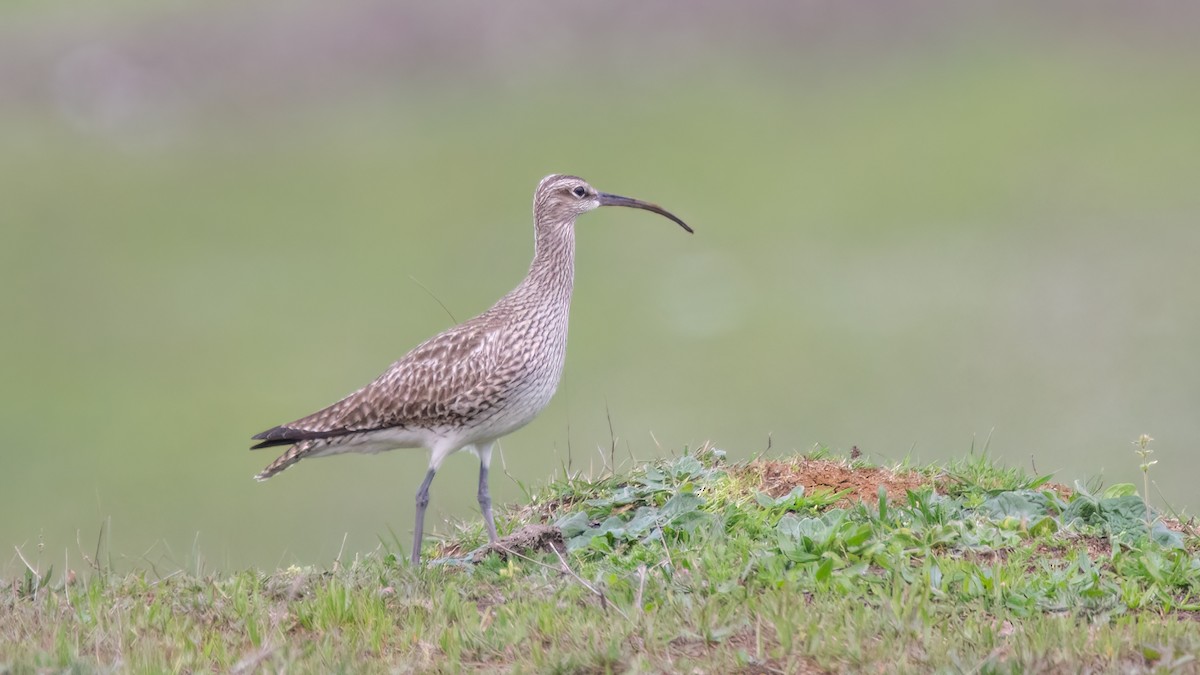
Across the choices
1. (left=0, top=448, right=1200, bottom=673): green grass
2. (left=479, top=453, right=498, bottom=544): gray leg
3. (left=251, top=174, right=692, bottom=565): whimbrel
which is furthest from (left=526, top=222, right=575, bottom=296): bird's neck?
(left=0, top=448, right=1200, bottom=673): green grass

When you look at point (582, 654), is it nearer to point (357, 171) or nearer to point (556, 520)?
point (556, 520)

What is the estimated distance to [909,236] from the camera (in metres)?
35.9

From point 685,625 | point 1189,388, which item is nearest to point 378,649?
point 685,625

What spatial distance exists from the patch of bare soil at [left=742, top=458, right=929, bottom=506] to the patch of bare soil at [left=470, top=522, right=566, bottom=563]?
1.19 m

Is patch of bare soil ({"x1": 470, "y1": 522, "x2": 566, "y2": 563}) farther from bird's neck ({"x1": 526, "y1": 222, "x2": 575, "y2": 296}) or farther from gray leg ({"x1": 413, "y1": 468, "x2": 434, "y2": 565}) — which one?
bird's neck ({"x1": 526, "y1": 222, "x2": 575, "y2": 296})

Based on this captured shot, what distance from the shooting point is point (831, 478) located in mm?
9359

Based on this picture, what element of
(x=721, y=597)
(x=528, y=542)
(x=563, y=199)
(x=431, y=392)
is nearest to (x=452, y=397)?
(x=431, y=392)

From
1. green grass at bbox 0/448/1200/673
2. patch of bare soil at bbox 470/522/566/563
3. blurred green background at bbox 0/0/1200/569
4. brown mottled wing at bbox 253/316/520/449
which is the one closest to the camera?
green grass at bbox 0/448/1200/673

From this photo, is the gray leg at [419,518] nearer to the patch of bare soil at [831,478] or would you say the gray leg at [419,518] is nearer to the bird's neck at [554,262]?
the bird's neck at [554,262]

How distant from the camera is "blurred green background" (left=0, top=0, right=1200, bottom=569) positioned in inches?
1100

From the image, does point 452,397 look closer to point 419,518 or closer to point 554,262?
point 419,518

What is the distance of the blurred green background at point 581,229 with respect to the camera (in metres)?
27.9

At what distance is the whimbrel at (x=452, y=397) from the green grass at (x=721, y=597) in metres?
0.87

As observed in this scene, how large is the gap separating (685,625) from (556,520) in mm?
2158
